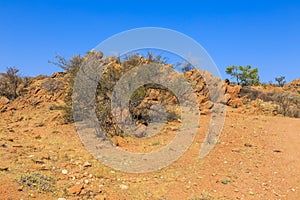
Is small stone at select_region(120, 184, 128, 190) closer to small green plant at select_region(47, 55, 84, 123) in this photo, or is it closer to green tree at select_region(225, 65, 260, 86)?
small green plant at select_region(47, 55, 84, 123)

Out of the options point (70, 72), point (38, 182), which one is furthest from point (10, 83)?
point (38, 182)

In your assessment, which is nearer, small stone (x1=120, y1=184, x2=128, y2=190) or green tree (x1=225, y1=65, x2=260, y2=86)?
small stone (x1=120, y1=184, x2=128, y2=190)

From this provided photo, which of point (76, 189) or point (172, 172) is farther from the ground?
point (172, 172)

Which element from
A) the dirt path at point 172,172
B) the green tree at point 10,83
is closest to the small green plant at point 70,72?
the dirt path at point 172,172

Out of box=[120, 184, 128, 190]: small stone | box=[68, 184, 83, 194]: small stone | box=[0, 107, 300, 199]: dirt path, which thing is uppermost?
box=[0, 107, 300, 199]: dirt path

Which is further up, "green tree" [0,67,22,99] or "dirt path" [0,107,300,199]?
"green tree" [0,67,22,99]

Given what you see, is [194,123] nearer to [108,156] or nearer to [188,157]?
[188,157]

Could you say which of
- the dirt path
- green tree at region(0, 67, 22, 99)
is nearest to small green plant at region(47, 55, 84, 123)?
the dirt path

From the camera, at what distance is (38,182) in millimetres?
5207

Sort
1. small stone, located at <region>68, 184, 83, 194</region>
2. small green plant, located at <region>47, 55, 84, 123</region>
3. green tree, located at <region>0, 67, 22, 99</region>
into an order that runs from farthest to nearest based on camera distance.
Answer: green tree, located at <region>0, 67, 22, 99</region>
small green plant, located at <region>47, 55, 84, 123</region>
small stone, located at <region>68, 184, 83, 194</region>

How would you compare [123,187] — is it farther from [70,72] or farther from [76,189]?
[70,72]

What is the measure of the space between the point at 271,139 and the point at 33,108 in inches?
391

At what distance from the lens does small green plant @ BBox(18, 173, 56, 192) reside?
5.07m

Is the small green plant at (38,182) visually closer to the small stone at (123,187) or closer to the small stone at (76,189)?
the small stone at (76,189)
